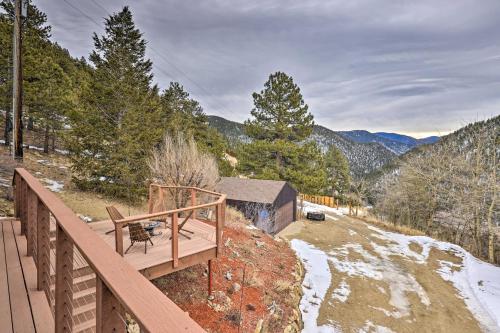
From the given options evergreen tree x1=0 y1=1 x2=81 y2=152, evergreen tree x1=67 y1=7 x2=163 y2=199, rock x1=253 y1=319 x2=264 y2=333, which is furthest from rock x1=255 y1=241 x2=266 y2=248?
evergreen tree x1=0 y1=1 x2=81 y2=152

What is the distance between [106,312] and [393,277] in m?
14.8

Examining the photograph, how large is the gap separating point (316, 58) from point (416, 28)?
6.49 m

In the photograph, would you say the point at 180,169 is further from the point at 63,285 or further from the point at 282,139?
the point at 282,139

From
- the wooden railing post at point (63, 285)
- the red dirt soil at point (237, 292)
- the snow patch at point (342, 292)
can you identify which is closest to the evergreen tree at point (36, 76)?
the red dirt soil at point (237, 292)

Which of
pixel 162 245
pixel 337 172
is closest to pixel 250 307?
pixel 162 245

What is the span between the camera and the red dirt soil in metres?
6.01

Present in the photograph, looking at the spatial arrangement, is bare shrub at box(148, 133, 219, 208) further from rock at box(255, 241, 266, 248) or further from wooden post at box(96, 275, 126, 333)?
wooden post at box(96, 275, 126, 333)

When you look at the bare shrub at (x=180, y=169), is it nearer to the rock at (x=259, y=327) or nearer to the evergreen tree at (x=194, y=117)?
the rock at (x=259, y=327)

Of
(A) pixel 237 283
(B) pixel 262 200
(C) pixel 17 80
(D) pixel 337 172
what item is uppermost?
(C) pixel 17 80

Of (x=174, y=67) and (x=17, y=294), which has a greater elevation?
(x=174, y=67)

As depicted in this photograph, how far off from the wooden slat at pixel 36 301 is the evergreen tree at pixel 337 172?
47.6 m

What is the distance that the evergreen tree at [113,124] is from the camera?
15016 mm

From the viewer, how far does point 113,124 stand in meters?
15.8

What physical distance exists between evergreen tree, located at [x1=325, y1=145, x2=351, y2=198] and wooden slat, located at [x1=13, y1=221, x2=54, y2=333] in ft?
156
